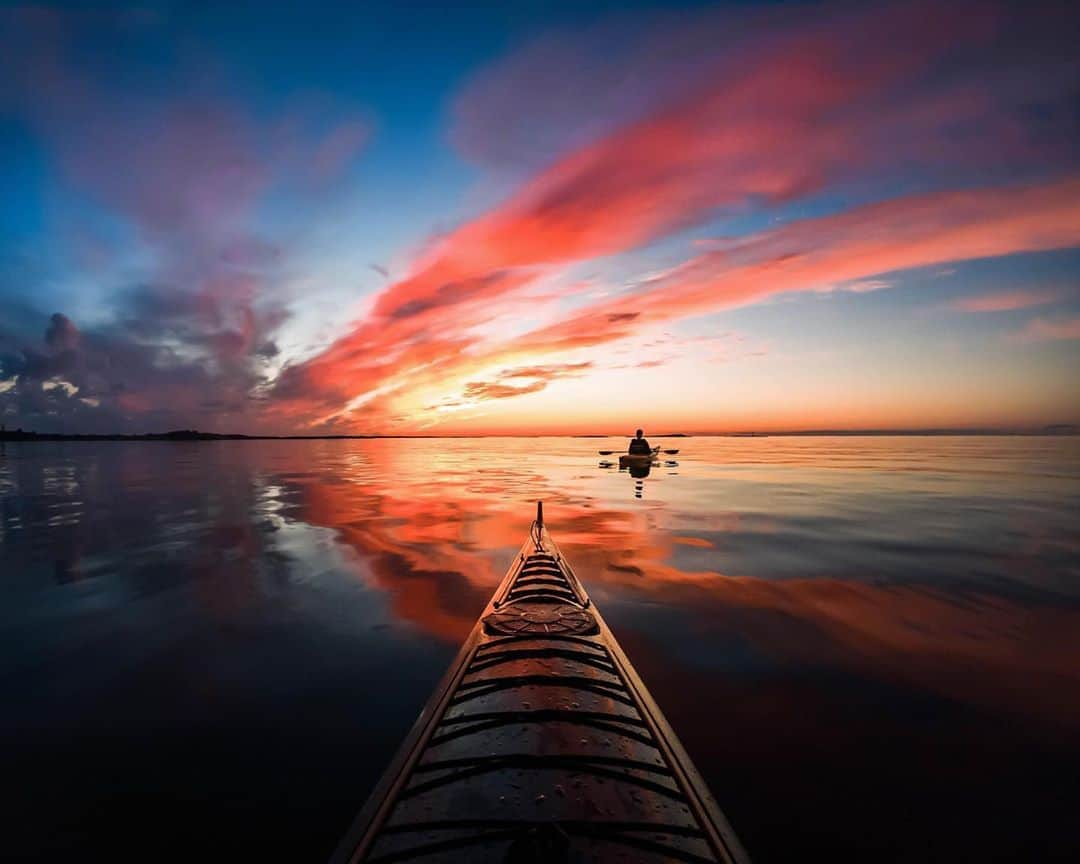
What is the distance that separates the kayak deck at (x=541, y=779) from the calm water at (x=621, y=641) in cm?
185

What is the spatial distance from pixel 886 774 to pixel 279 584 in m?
15.1

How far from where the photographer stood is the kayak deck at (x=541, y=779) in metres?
3.81

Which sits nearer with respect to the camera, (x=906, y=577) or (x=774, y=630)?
(x=774, y=630)

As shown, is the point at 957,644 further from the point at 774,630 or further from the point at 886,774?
the point at 886,774

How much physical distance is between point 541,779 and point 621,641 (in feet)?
21.8

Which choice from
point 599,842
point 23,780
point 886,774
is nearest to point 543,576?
point 886,774

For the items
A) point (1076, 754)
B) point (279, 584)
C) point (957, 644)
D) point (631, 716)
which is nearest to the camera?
point (631, 716)

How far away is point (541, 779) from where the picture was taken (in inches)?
184

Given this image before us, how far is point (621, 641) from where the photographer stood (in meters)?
10.9

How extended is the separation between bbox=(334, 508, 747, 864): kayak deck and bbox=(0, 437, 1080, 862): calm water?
1.85m

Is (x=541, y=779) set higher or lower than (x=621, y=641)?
higher

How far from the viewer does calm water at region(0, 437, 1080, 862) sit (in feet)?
19.2

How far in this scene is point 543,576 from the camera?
11875 millimetres

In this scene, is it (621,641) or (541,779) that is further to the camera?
(621,641)
